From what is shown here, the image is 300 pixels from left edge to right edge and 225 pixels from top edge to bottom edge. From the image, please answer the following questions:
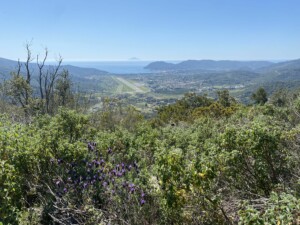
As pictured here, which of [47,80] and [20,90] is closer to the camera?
[20,90]

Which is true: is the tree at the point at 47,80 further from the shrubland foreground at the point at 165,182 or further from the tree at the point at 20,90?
the shrubland foreground at the point at 165,182

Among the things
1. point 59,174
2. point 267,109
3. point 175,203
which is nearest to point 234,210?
point 175,203

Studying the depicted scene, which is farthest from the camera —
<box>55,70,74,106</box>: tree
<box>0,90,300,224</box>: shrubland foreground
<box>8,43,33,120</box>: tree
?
<box>55,70,74,106</box>: tree

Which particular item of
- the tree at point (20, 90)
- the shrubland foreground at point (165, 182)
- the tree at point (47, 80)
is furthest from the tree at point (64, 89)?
the shrubland foreground at point (165, 182)

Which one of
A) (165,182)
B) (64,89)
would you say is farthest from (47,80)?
(165,182)

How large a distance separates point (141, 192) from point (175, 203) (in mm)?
1126

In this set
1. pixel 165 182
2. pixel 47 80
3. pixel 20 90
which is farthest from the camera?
pixel 47 80

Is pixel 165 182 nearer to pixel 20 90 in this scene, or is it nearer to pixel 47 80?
pixel 20 90

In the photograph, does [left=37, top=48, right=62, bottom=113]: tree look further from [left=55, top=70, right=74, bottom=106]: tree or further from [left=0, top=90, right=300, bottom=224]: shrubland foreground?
[left=0, top=90, right=300, bottom=224]: shrubland foreground

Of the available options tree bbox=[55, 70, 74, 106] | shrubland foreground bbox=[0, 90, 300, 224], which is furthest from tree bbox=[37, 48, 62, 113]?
shrubland foreground bbox=[0, 90, 300, 224]

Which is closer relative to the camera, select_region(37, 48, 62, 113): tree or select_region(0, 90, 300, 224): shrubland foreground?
select_region(0, 90, 300, 224): shrubland foreground

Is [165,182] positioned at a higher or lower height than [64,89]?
higher

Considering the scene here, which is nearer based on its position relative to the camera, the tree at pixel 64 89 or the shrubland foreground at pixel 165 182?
the shrubland foreground at pixel 165 182

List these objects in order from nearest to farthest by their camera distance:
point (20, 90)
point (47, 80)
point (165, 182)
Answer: point (165, 182), point (20, 90), point (47, 80)
